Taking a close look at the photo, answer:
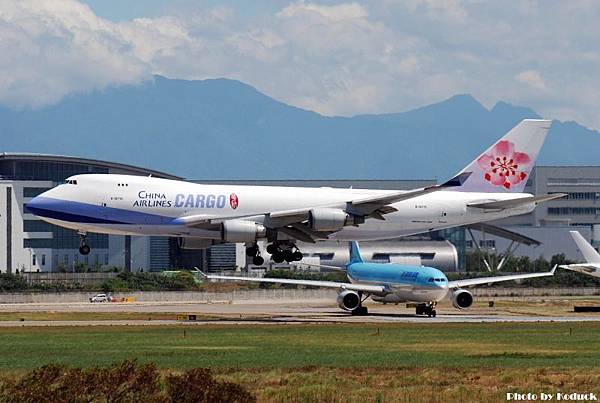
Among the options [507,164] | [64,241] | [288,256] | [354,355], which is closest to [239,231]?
[288,256]

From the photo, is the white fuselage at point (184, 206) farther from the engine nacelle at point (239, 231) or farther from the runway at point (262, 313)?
the runway at point (262, 313)

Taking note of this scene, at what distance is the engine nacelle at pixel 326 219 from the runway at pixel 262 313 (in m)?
6.69

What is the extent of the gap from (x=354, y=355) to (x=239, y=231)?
20.5m

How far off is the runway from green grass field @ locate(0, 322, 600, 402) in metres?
6.17

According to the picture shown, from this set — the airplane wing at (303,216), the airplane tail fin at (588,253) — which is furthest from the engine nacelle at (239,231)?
the airplane tail fin at (588,253)

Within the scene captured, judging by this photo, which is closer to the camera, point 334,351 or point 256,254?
point 334,351

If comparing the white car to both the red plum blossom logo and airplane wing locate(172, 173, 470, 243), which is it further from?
the red plum blossom logo

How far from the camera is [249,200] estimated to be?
73.8 meters

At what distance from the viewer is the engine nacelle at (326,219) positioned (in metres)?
72.2

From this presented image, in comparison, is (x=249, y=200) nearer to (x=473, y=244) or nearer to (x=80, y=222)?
(x=80, y=222)

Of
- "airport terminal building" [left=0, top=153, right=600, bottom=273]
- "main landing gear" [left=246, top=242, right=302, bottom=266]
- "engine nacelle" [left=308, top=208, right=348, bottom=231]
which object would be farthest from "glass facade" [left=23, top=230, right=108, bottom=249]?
"engine nacelle" [left=308, top=208, right=348, bottom=231]

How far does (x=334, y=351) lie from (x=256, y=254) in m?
20.2

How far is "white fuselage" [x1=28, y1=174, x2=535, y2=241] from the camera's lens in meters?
71.3

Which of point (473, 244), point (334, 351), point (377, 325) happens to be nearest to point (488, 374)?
point (334, 351)
